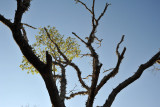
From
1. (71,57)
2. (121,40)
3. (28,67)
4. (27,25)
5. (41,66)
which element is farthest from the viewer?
(71,57)

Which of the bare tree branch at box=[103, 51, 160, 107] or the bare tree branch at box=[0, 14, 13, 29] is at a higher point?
the bare tree branch at box=[0, 14, 13, 29]

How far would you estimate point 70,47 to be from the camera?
40.0ft

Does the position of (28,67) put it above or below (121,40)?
above

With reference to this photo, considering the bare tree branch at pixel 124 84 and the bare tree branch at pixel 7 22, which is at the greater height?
the bare tree branch at pixel 7 22

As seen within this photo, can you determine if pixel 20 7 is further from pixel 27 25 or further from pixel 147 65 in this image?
pixel 147 65

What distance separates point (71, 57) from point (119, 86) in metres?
8.01

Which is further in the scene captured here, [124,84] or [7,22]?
[124,84]

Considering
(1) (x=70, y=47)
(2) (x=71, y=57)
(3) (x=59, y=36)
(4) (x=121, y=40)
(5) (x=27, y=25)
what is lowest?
(5) (x=27, y=25)

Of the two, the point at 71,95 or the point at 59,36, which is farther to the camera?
the point at 59,36

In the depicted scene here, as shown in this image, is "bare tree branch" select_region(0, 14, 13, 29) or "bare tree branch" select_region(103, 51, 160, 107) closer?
"bare tree branch" select_region(0, 14, 13, 29)

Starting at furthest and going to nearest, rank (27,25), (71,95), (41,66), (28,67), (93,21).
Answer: (28,67), (71,95), (93,21), (27,25), (41,66)

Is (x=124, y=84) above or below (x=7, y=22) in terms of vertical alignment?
below

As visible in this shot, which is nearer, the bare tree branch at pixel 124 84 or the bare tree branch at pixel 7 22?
the bare tree branch at pixel 7 22

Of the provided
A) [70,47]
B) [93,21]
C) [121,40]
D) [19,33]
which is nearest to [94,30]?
[93,21]
